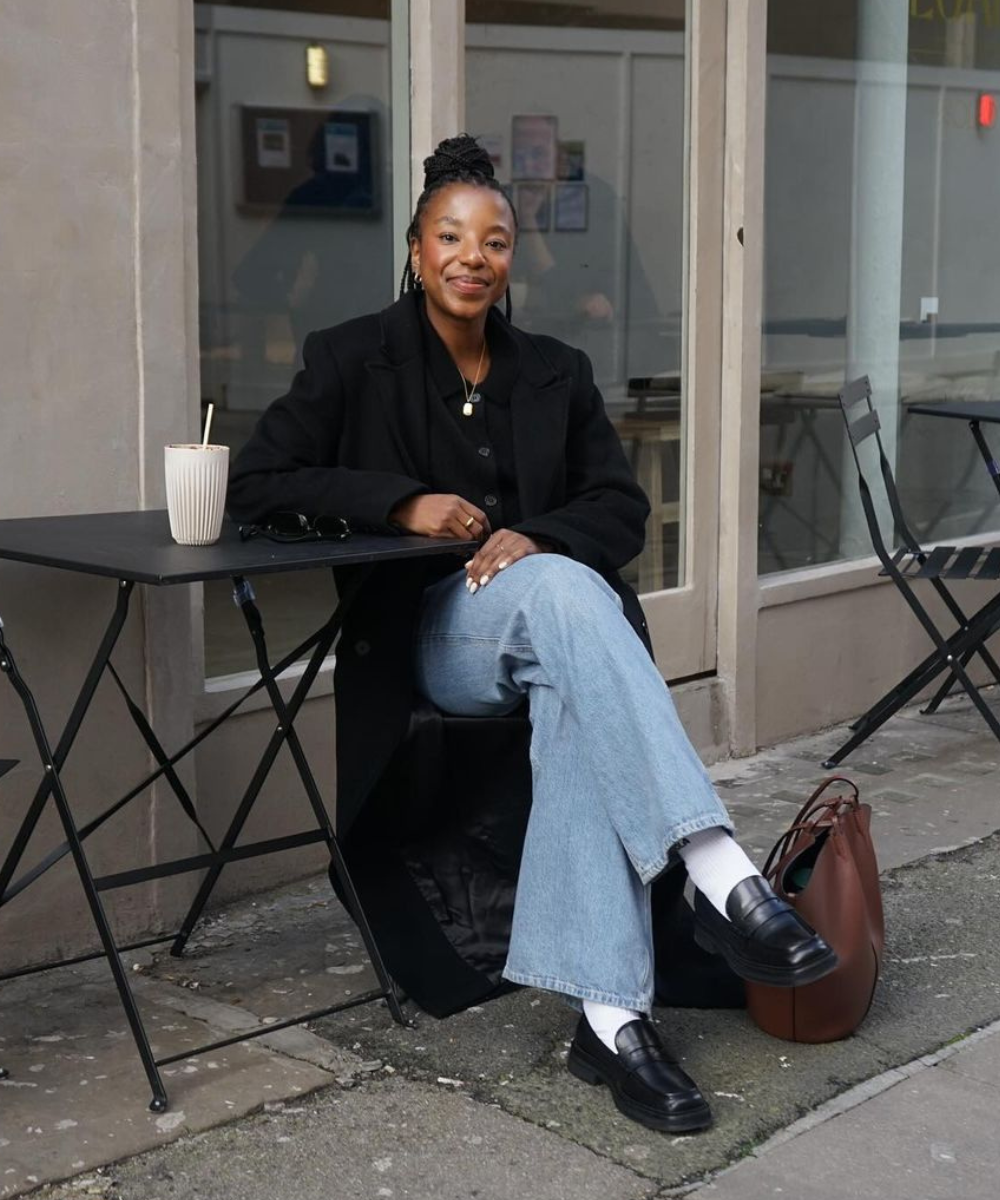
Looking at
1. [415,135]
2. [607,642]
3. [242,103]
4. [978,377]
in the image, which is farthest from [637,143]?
[607,642]

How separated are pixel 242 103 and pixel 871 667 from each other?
298cm

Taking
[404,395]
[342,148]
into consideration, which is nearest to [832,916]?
[404,395]

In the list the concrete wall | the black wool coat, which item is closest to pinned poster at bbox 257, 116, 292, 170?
the concrete wall

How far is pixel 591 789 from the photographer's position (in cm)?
325

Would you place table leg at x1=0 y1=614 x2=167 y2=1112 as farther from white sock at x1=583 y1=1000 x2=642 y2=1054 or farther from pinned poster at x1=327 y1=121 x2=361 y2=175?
pinned poster at x1=327 y1=121 x2=361 y2=175

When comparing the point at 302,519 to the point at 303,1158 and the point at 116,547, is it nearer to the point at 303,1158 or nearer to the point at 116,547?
the point at 116,547

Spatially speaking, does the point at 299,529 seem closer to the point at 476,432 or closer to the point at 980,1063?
the point at 476,432

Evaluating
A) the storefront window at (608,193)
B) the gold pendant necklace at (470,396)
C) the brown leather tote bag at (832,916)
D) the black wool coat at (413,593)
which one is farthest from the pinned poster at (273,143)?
the brown leather tote bag at (832,916)

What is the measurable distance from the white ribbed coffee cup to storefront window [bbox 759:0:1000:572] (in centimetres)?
299

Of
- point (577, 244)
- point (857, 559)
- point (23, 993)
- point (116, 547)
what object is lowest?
point (23, 993)

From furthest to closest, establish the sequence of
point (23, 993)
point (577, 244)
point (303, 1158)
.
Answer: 1. point (577, 244)
2. point (23, 993)
3. point (303, 1158)

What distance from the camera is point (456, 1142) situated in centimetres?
308

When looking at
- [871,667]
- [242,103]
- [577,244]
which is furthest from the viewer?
[871,667]

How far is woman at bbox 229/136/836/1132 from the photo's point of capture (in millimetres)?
3186
